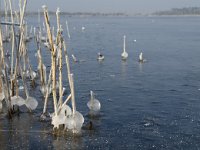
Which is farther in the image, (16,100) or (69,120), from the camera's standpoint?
(16,100)

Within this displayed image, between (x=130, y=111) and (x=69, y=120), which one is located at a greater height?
(x=69, y=120)

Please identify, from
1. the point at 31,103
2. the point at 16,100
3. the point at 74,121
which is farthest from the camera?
the point at 31,103

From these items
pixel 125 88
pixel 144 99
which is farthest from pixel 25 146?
pixel 125 88

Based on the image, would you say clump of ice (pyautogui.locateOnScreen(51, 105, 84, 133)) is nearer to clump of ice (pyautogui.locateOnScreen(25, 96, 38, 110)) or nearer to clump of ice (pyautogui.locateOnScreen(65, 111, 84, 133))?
clump of ice (pyautogui.locateOnScreen(65, 111, 84, 133))

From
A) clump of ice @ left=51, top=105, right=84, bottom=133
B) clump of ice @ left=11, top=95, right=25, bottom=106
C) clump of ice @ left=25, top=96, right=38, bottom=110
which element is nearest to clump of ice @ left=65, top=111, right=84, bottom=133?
clump of ice @ left=51, top=105, right=84, bottom=133

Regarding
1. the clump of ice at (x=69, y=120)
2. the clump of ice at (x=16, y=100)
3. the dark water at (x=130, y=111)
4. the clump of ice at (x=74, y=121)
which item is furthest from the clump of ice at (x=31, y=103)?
the clump of ice at (x=74, y=121)

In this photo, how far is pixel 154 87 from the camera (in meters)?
21.2

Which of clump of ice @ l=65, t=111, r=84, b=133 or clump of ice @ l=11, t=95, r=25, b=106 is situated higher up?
clump of ice @ l=11, t=95, r=25, b=106

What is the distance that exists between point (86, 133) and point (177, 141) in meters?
2.78

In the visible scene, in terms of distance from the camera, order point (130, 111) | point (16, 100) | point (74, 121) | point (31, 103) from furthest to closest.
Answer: point (130, 111) < point (31, 103) < point (16, 100) < point (74, 121)

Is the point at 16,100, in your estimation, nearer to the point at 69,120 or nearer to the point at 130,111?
the point at 69,120

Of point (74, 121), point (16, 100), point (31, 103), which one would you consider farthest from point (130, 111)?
point (16, 100)

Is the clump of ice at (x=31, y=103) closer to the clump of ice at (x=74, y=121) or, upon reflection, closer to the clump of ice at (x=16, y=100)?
the clump of ice at (x=16, y=100)

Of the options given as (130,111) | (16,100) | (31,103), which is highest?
(16,100)
